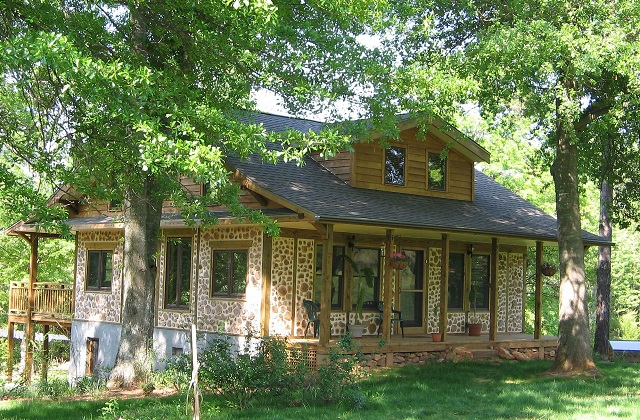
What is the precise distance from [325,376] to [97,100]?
5026 millimetres

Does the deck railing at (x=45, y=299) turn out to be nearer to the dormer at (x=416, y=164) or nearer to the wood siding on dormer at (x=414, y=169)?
the dormer at (x=416, y=164)

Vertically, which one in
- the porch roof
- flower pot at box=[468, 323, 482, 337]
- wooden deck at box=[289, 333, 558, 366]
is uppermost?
the porch roof

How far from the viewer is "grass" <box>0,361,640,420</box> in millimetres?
10211

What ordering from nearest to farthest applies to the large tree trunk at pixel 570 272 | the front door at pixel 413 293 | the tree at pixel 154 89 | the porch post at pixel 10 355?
1. the tree at pixel 154 89
2. the large tree trunk at pixel 570 272
3. the front door at pixel 413 293
4. the porch post at pixel 10 355

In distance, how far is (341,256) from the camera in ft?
55.6

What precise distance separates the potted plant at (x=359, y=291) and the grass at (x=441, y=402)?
172cm

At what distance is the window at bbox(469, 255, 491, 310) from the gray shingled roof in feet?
4.93

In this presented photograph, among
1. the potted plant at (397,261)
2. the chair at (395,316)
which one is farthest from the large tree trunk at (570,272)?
the chair at (395,316)

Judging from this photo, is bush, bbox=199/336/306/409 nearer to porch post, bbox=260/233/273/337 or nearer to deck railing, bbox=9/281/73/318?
porch post, bbox=260/233/273/337

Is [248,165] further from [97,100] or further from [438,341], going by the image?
[97,100]

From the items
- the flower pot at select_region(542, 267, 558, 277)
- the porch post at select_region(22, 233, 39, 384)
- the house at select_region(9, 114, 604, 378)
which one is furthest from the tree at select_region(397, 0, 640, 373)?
the porch post at select_region(22, 233, 39, 384)

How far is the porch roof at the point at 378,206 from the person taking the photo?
47.3 ft

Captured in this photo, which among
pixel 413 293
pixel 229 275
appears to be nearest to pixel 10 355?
pixel 229 275

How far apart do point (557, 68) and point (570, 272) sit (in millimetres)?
4179
